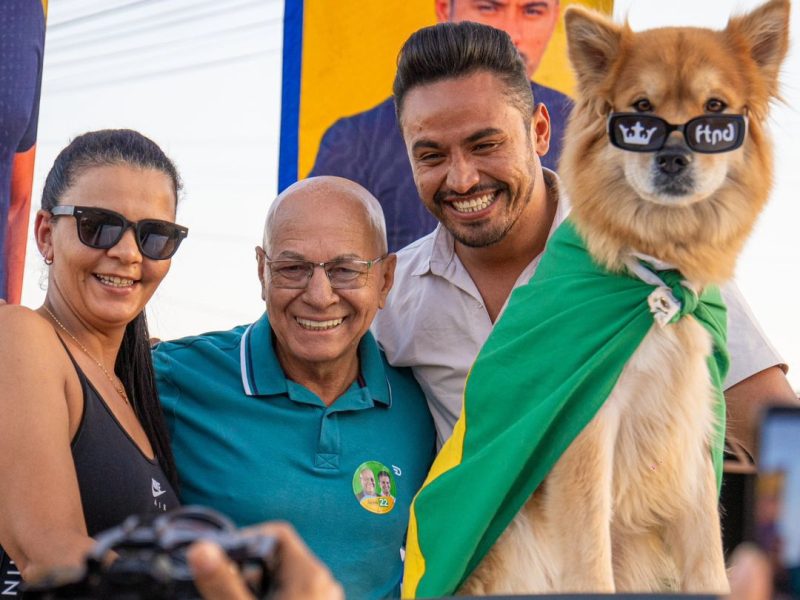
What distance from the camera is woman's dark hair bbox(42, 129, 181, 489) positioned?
2045mm

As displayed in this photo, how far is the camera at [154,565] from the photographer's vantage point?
0.70m

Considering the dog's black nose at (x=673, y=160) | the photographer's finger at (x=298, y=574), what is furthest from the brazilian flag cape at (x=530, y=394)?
the photographer's finger at (x=298, y=574)

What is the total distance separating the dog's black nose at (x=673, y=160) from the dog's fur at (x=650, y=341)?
0.06 ft

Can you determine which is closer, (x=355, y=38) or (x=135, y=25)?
(x=355, y=38)

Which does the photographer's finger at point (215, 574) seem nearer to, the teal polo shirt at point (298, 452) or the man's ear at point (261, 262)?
the teal polo shirt at point (298, 452)

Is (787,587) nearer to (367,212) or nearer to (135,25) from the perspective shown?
(367,212)

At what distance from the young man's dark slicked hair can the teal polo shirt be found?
903mm

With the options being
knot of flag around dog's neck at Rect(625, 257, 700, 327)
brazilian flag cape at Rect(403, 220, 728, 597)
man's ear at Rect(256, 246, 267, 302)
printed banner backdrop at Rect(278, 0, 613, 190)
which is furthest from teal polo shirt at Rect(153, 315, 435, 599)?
printed banner backdrop at Rect(278, 0, 613, 190)

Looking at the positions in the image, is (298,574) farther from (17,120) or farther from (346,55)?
(17,120)

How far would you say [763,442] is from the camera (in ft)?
2.17

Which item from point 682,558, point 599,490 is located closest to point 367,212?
point 599,490

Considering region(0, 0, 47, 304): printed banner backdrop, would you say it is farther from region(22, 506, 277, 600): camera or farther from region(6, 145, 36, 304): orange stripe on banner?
region(22, 506, 277, 600): camera

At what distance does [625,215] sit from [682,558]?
0.82 metres

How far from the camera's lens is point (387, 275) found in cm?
258
